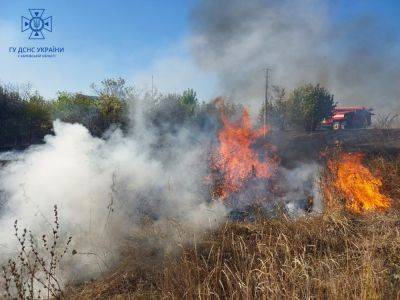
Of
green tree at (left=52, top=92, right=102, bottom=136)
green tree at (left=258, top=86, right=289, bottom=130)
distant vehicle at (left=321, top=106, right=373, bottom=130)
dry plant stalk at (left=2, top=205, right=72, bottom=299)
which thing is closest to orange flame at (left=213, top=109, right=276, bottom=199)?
dry plant stalk at (left=2, top=205, right=72, bottom=299)

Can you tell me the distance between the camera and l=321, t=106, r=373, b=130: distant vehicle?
38.4 meters

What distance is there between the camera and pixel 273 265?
5.06 metres

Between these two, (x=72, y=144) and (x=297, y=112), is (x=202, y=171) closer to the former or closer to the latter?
(x=72, y=144)

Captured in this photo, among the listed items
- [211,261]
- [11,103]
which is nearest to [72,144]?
[211,261]

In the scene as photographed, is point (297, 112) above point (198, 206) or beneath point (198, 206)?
above

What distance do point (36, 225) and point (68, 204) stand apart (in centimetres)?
71

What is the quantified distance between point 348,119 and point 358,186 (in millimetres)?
29820

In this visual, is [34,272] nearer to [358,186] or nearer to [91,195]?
[91,195]

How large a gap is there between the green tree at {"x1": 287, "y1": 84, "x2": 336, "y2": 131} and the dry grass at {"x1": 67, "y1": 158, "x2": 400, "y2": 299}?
27.8 m

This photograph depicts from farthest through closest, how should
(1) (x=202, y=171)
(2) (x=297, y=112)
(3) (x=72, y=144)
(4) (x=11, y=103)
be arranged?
(2) (x=297, y=112) < (4) (x=11, y=103) < (1) (x=202, y=171) < (3) (x=72, y=144)

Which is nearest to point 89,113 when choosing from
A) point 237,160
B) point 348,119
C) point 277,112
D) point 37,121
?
point 37,121

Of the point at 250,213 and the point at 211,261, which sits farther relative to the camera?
the point at 250,213

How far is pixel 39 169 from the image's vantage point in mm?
7598

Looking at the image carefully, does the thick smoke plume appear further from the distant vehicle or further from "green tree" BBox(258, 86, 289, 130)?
the distant vehicle
